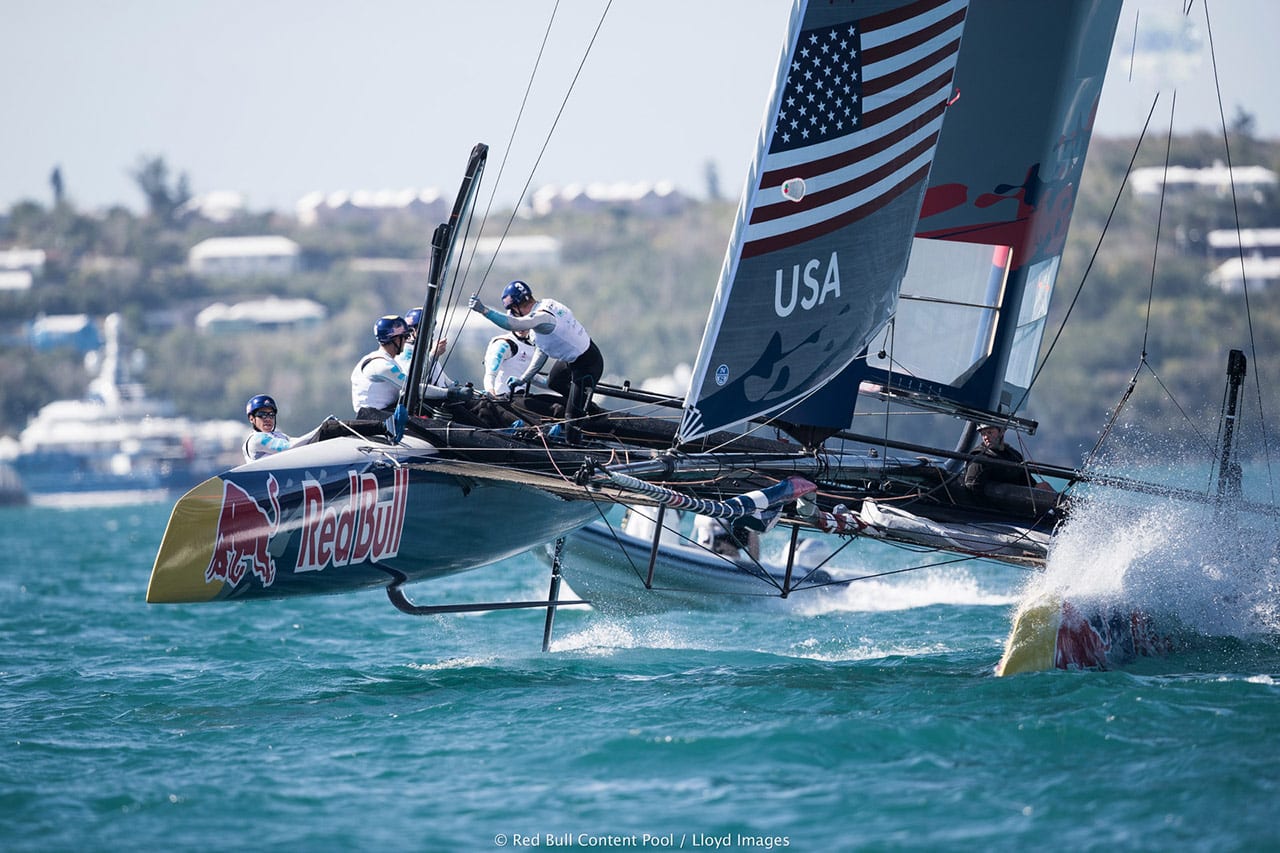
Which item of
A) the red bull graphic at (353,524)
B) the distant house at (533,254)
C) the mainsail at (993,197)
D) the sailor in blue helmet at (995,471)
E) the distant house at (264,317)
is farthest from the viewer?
the distant house at (533,254)

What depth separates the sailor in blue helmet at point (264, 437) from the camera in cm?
782

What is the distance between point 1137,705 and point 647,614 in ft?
14.8

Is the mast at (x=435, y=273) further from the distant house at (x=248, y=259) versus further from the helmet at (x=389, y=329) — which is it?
the distant house at (x=248, y=259)

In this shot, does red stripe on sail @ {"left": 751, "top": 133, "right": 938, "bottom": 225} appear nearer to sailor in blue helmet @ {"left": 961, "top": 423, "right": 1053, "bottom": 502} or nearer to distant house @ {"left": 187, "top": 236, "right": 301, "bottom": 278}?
sailor in blue helmet @ {"left": 961, "top": 423, "right": 1053, "bottom": 502}

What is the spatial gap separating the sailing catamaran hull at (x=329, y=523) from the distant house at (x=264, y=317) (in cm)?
6534

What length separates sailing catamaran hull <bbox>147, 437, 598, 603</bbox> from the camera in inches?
273

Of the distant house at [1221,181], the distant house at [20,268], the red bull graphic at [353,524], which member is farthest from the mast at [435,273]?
the distant house at [20,268]

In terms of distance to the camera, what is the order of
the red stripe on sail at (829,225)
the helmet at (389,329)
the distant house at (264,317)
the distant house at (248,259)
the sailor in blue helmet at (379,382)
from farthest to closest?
the distant house at (248,259) < the distant house at (264,317) < the helmet at (389,329) < the sailor in blue helmet at (379,382) < the red stripe on sail at (829,225)

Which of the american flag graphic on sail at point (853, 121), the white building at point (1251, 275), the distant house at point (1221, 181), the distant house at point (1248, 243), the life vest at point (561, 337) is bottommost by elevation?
the life vest at point (561, 337)

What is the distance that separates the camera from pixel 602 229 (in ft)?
264

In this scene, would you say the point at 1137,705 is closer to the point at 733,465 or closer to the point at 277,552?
the point at 733,465

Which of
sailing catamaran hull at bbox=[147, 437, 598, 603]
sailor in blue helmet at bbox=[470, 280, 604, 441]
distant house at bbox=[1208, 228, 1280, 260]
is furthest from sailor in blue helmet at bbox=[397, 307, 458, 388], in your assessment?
distant house at bbox=[1208, 228, 1280, 260]

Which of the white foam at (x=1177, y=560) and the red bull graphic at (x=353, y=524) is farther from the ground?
the white foam at (x=1177, y=560)

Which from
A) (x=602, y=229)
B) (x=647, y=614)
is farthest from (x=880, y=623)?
(x=602, y=229)
